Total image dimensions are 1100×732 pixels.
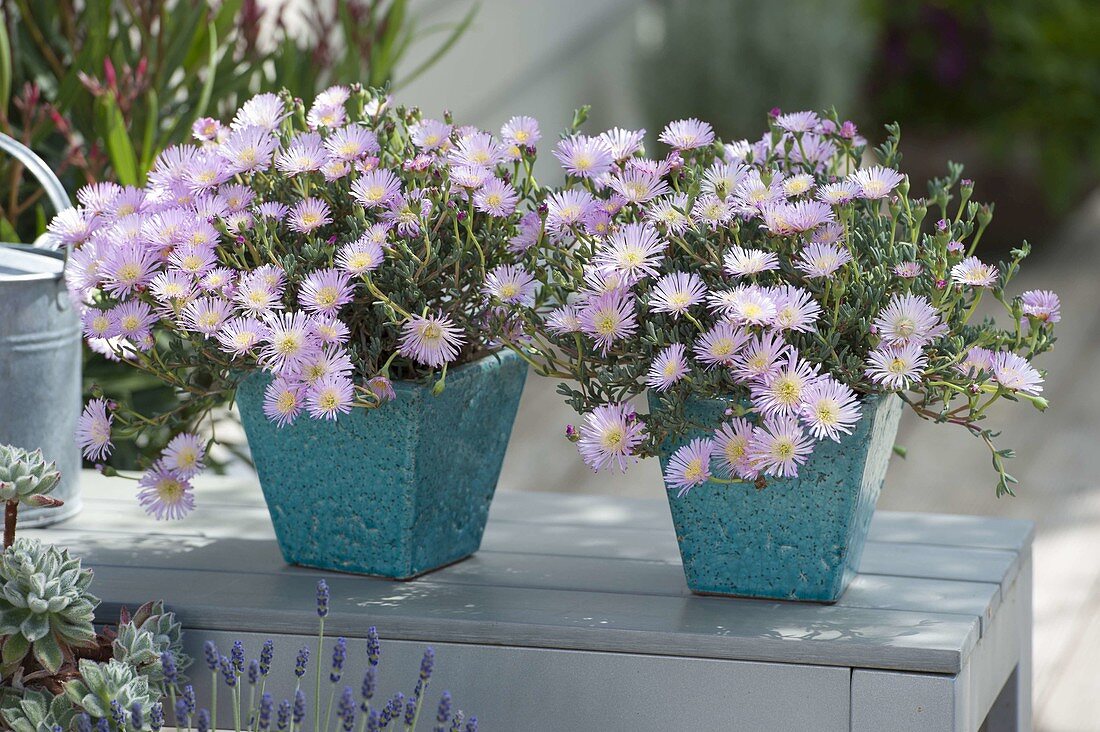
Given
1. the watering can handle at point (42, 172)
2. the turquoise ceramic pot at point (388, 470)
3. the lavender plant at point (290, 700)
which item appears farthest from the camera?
the watering can handle at point (42, 172)

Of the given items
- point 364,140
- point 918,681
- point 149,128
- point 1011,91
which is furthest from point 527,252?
point 1011,91

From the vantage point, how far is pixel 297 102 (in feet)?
3.94

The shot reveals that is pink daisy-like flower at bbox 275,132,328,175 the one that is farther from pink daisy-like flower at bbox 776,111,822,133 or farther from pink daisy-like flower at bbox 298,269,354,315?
pink daisy-like flower at bbox 776,111,822,133

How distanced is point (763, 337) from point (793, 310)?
3cm

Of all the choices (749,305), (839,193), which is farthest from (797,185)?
(749,305)

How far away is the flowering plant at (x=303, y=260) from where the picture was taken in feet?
3.47

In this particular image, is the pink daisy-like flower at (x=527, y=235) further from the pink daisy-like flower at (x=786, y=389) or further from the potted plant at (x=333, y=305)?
the pink daisy-like flower at (x=786, y=389)

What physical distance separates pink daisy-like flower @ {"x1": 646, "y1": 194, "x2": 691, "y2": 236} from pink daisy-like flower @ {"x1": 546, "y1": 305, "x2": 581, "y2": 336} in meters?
0.09

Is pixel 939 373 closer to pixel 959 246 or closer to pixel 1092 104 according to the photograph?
pixel 959 246

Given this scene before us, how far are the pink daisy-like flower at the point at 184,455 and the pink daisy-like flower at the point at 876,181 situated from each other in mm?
520

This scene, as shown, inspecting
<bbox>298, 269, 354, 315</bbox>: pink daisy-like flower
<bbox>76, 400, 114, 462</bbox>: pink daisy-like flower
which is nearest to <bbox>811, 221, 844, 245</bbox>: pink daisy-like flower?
<bbox>298, 269, 354, 315</bbox>: pink daisy-like flower

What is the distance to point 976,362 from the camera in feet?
3.38

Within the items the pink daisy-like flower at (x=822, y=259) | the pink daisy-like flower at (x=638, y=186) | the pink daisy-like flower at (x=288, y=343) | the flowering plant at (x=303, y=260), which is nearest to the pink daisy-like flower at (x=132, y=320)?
the flowering plant at (x=303, y=260)

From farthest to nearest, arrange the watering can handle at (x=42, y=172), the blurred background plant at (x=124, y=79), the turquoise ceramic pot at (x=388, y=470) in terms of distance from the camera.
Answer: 1. the blurred background plant at (x=124, y=79)
2. the watering can handle at (x=42, y=172)
3. the turquoise ceramic pot at (x=388, y=470)
